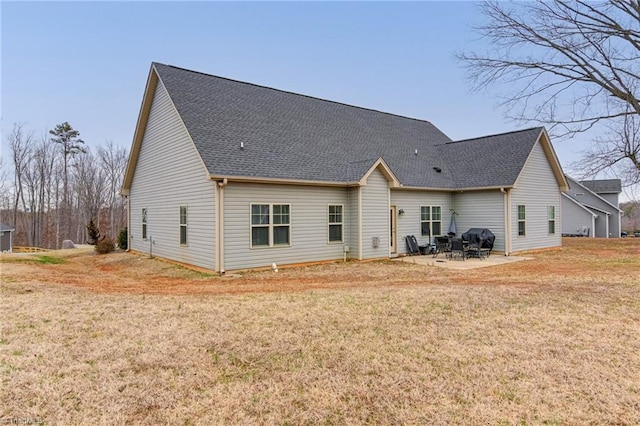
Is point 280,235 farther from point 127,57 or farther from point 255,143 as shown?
point 127,57

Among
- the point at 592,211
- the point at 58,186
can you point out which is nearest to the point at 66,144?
the point at 58,186

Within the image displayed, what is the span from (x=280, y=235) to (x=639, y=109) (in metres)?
18.3

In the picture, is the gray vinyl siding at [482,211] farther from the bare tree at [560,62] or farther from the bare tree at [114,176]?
the bare tree at [114,176]

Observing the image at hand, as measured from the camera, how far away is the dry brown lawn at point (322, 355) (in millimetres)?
3172

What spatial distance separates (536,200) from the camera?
655 inches

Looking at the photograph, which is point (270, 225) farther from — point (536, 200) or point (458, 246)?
point (536, 200)

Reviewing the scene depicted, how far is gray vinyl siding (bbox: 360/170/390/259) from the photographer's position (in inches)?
517

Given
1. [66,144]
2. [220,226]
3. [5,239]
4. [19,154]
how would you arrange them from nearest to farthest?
[220,226] < [5,239] < [19,154] < [66,144]

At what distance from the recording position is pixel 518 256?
49.0 ft

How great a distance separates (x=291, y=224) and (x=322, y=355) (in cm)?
775

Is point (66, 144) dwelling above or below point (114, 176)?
above

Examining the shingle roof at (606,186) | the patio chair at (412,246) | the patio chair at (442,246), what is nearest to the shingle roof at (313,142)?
the patio chair at (412,246)

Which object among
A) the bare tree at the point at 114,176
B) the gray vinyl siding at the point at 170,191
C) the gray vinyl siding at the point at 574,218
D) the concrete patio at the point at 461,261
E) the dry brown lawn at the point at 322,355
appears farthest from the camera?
the bare tree at the point at 114,176

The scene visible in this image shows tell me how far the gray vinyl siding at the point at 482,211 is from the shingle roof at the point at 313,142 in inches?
22.6
